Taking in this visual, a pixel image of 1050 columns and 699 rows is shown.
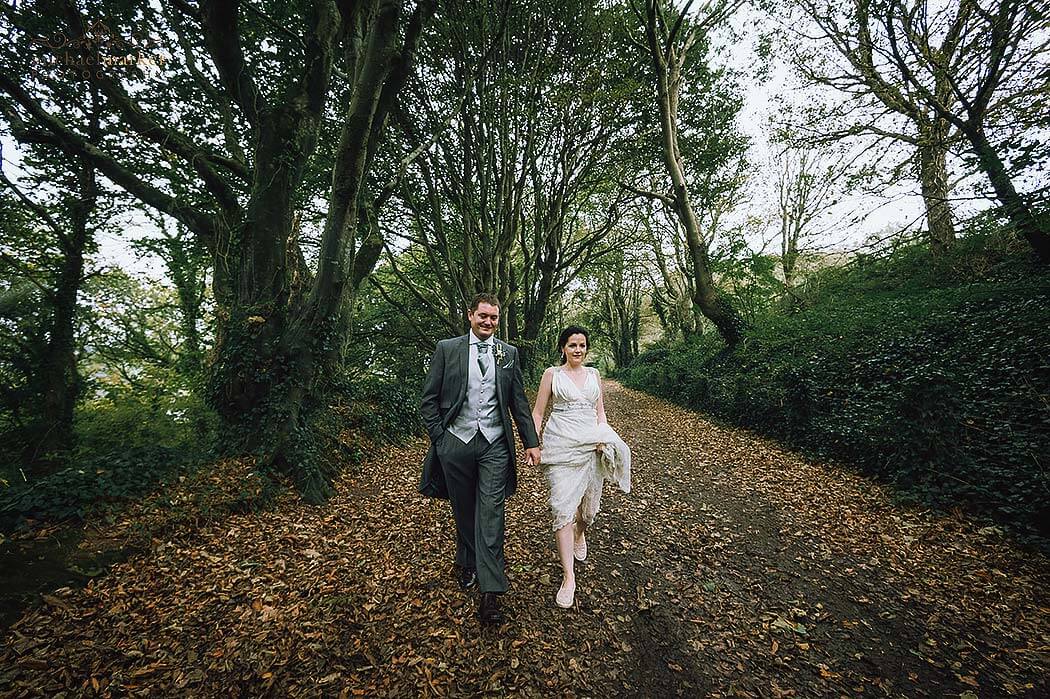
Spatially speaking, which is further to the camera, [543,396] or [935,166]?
[935,166]

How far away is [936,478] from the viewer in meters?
4.64

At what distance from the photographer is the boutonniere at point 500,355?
3.16 metres

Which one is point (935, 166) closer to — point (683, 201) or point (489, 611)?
point (683, 201)

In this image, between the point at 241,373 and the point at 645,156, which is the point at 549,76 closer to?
the point at 645,156

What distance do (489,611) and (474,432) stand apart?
128cm

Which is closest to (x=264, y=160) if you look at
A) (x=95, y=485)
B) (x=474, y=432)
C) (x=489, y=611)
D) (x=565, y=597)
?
(x=95, y=485)

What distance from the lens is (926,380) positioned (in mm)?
4836

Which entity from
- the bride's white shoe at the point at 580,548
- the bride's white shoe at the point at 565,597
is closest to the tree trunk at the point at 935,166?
the bride's white shoe at the point at 580,548

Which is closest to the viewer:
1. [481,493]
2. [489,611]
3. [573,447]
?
[489,611]

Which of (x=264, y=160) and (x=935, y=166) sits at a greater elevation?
(x=264, y=160)

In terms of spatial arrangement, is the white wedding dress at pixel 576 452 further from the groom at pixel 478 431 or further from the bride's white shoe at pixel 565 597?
the bride's white shoe at pixel 565 597

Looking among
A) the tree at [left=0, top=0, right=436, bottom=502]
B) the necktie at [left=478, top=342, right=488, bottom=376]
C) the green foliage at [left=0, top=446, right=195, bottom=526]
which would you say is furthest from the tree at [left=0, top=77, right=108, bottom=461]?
the necktie at [left=478, top=342, right=488, bottom=376]

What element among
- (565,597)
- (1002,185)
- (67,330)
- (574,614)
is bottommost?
(574,614)

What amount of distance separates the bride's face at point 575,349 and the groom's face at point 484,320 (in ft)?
2.20
